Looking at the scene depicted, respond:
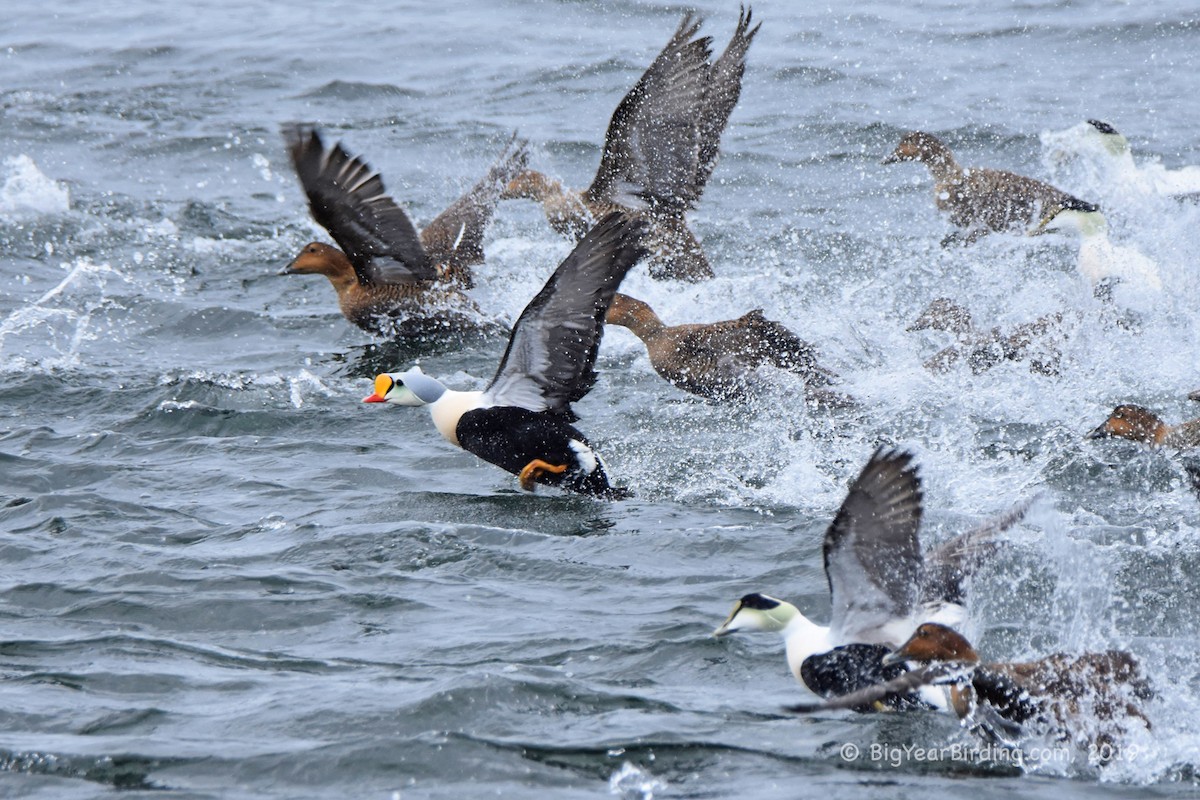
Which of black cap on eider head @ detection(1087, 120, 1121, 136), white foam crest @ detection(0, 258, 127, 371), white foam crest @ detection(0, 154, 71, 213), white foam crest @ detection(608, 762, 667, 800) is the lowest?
white foam crest @ detection(608, 762, 667, 800)

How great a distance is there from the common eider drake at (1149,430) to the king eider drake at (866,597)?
2129mm

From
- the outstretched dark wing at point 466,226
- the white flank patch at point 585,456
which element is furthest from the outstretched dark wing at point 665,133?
the white flank patch at point 585,456

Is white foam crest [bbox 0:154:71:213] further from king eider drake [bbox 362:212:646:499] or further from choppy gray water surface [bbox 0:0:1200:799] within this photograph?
king eider drake [bbox 362:212:646:499]

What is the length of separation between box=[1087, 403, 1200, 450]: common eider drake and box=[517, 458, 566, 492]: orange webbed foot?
2.42 metres

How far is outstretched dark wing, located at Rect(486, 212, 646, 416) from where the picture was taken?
6.14m

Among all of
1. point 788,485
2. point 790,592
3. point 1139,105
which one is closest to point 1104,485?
point 788,485

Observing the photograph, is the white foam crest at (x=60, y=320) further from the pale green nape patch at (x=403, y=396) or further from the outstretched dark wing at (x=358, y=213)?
the pale green nape patch at (x=403, y=396)

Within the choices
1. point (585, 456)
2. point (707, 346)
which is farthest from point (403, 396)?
point (707, 346)

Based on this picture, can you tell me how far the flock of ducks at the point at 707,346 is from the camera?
171 inches

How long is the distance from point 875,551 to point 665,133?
4769 mm

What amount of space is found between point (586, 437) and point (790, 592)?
1867 mm

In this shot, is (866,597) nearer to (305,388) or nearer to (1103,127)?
(305,388)

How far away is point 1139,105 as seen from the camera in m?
12.2

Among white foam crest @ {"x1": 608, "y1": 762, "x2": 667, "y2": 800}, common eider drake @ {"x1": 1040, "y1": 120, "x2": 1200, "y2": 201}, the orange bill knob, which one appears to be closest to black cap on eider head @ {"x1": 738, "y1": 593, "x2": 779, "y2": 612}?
white foam crest @ {"x1": 608, "y1": 762, "x2": 667, "y2": 800}
